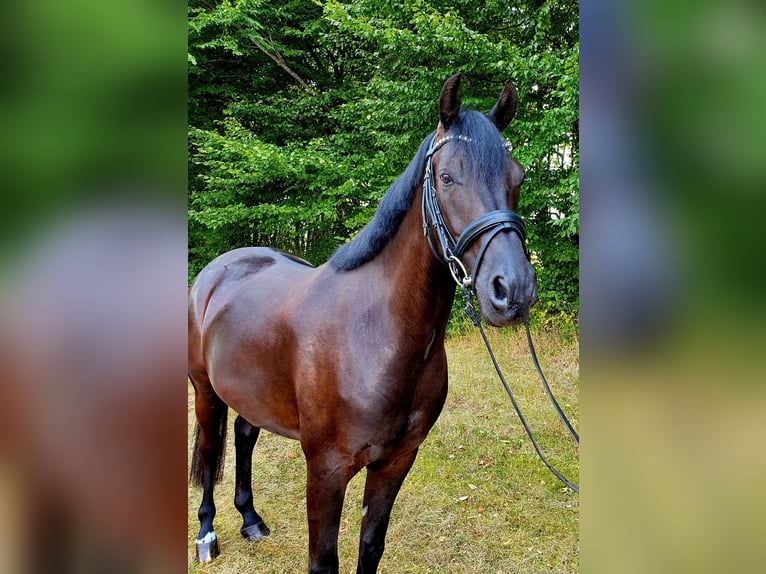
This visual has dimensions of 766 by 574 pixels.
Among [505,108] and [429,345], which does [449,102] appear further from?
[429,345]

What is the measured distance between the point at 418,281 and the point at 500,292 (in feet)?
1.42

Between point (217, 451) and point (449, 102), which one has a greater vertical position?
point (449, 102)

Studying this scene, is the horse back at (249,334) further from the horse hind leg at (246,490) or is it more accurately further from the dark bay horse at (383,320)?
the horse hind leg at (246,490)

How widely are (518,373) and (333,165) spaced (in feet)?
14.6

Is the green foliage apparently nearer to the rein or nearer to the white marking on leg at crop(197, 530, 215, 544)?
the rein

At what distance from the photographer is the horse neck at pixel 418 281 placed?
1.66m

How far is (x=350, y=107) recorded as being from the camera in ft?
26.0
